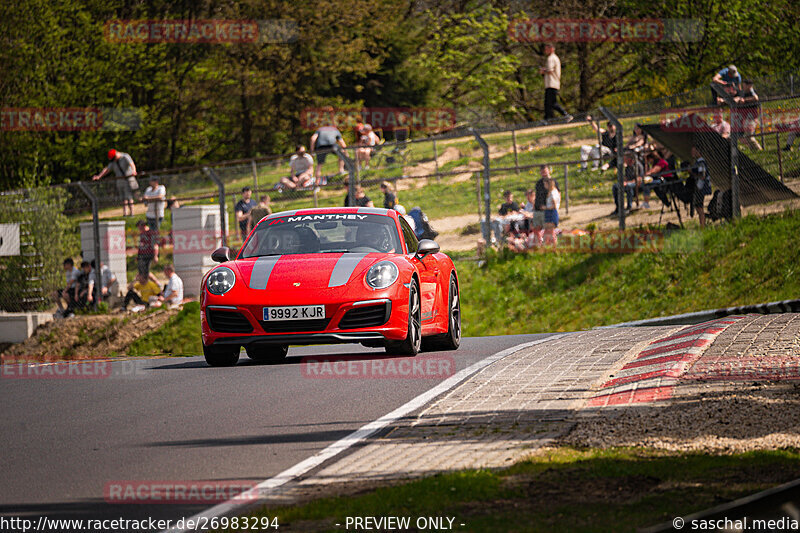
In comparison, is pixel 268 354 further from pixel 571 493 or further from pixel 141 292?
pixel 141 292

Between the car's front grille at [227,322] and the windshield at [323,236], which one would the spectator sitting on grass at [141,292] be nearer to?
the windshield at [323,236]

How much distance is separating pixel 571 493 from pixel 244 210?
18.7 metres

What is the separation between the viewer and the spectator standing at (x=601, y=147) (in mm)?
22602

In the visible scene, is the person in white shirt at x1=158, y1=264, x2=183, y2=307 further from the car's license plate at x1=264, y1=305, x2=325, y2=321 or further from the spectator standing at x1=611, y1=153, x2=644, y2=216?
the car's license plate at x1=264, y1=305, x2=325, y2=321

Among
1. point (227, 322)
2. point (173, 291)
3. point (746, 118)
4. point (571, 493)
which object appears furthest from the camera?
point (173, 291)

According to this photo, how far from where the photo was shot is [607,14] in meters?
47.8

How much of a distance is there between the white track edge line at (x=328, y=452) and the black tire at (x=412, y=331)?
0.63m

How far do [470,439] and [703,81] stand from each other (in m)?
38.6

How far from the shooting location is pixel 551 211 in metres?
22.9

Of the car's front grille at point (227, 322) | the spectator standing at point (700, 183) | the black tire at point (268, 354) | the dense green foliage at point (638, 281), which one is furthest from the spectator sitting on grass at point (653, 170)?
the car's front grille at point (227, 322)

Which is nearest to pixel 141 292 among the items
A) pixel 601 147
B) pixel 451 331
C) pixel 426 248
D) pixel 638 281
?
pixel 601 147

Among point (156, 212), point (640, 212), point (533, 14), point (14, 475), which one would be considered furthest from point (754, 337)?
point (533, 14)

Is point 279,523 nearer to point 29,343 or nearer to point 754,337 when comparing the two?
point 754,337

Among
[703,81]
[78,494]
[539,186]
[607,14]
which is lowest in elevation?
[78,494]
